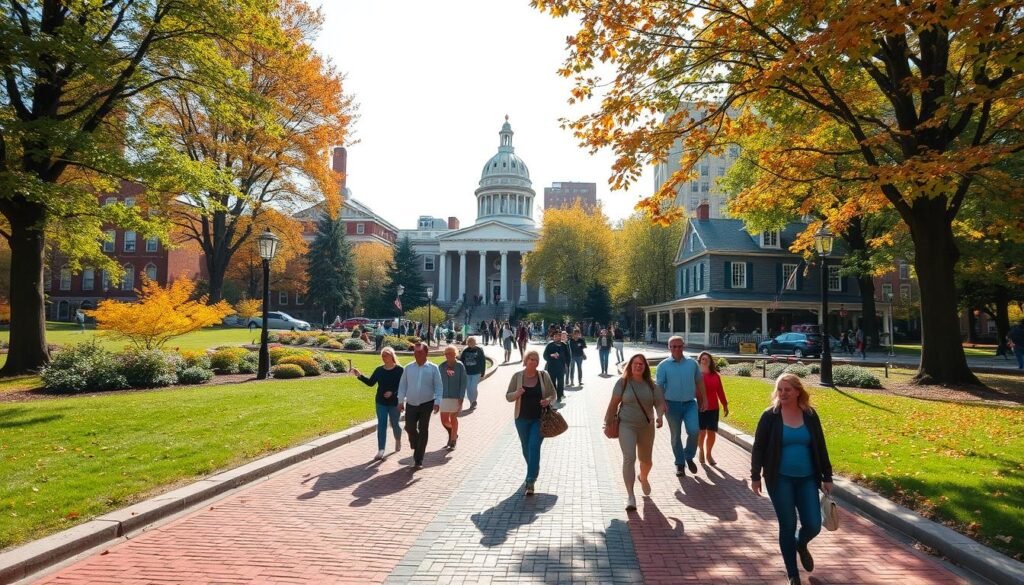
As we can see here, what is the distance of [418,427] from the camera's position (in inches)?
338

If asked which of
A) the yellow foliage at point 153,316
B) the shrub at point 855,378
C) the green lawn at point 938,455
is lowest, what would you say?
the green lawn at point 938,455

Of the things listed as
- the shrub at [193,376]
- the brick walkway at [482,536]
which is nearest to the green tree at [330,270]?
the shrub at [193,376]

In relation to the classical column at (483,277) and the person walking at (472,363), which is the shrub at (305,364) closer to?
the person walking at (472,363)

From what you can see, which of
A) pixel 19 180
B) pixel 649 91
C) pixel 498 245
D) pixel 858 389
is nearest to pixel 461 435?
pixel 649 91

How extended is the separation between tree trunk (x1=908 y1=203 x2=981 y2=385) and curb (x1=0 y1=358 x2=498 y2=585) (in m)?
15.8

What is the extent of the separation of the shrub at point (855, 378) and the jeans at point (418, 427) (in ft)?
45.0

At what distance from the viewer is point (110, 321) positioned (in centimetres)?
1783

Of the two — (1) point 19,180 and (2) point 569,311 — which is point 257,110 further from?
(2) point 569,311

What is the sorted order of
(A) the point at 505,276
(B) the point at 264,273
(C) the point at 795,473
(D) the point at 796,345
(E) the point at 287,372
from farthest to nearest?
(A) the point at 505,276 → (D) the point at 796,345 → (E) the point at 287,372 → (B) the point at 264,273 → (C) the point at 795,473

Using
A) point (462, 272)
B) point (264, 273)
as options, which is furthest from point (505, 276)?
point (264, 273)

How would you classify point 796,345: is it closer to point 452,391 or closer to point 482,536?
point 452,391

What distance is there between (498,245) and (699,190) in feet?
96.0

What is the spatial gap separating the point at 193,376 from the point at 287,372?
8.59 ft

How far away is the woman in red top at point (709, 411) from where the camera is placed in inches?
342
